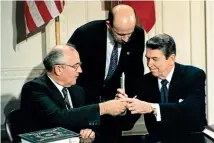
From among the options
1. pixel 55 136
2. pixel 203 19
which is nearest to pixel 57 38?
pixel 203 19

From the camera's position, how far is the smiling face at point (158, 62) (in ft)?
9.03

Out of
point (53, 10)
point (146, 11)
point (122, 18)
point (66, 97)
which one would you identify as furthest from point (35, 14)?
point (66, 97)

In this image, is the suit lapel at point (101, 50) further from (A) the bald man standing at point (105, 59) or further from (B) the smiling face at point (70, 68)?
(B) the smiling face at point (70, 68)

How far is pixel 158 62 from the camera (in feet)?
9.06

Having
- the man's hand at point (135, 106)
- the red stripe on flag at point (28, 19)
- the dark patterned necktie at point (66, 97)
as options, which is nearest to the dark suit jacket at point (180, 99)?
the man's hand at point (135, 106)

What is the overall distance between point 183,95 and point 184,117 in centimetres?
23

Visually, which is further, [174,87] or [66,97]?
[174,87]

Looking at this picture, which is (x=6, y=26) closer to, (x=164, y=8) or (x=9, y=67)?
(x=9, y=67)

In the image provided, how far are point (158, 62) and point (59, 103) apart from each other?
2.38ft

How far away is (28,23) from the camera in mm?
4348

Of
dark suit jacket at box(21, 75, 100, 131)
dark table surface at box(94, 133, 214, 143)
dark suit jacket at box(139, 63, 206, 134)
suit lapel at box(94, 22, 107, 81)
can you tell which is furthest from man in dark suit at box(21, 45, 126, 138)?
suit lapel at box(94, 22, 107, 81)

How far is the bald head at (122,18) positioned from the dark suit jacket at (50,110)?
2.19 feet

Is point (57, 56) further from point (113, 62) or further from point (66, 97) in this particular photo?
point (113, 62)

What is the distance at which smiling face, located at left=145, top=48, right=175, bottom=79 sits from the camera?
2752mm
